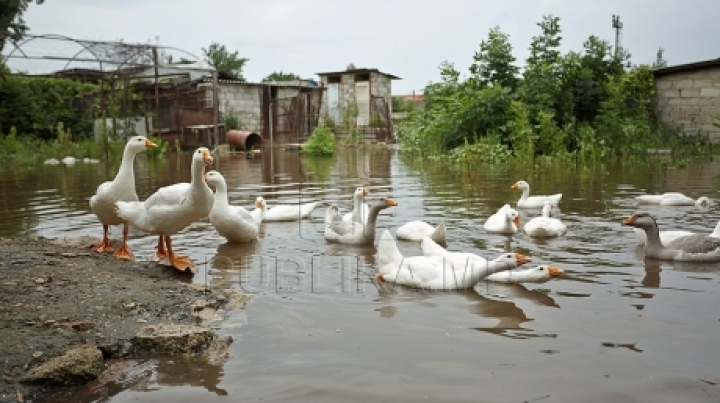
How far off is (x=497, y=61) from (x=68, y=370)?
18763 millimetres

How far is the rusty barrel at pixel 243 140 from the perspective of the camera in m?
28.2

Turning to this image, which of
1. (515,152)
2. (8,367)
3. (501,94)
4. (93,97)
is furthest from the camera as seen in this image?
(93,97)

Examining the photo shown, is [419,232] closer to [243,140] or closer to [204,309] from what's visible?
[204,309]

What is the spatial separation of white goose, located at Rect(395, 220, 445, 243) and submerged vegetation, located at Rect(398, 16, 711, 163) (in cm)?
1029

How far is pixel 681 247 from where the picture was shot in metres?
6.28

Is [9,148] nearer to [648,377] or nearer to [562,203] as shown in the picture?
[562,203]

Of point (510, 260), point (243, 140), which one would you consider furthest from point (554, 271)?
point (243, 140)

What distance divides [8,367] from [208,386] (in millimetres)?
1018

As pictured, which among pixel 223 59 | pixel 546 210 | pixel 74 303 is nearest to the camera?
pixel 74 303

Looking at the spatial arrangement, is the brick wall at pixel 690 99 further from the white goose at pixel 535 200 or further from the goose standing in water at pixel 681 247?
the goose standing in water at pixel 681 247

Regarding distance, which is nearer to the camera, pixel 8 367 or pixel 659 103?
pixel 8 367

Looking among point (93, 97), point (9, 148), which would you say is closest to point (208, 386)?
point (9, 148)

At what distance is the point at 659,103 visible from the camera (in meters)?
21.5

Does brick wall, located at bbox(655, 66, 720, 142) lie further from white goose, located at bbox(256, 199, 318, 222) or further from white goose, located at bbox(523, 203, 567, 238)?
white goose, located at bbox(256, 199, 318, 222)
